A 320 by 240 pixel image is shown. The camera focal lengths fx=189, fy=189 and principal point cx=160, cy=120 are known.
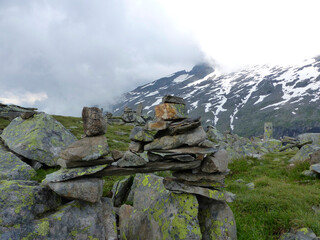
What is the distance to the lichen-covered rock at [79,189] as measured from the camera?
23.1 feet

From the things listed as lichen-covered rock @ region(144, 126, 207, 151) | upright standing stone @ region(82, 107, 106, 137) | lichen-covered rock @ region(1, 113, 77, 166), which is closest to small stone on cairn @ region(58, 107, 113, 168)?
upright standing stone @ region(82, 107, 106, 137)

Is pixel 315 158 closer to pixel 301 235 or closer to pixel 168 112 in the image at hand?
pixel 301 235

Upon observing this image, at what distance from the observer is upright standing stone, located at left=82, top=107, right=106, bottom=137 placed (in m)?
7.77

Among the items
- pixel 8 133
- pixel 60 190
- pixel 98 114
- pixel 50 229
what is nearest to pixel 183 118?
pixel 98 114

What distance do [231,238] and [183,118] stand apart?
16.8 ft

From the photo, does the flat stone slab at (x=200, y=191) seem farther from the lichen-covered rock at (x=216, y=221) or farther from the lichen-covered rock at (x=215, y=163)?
the lichen-covered rock at (x=215, y=163)

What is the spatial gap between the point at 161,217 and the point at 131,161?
2.63 meters

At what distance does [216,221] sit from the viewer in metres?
7.72

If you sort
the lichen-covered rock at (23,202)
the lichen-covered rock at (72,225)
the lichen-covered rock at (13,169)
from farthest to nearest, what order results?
the lichen-covered rock at (13,169) → the lichen-covered rock at (23,202) → the lichen-covered rock at (72,225)

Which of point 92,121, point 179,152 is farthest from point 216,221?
point 92,121

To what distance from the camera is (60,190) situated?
7055 mm

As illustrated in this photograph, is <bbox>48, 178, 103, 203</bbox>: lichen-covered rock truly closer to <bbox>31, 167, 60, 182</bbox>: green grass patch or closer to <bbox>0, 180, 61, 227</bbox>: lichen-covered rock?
<bbox>0, 180, 61, 227</bbox>: lichen-covered rock

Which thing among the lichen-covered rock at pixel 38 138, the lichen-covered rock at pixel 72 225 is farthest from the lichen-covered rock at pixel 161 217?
the lichen-covered rock at pixel 38 138

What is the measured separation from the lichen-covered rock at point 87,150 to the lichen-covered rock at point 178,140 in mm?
1900
